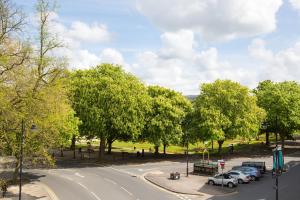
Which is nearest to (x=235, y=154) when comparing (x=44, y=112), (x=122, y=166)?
(x=122, y=166)

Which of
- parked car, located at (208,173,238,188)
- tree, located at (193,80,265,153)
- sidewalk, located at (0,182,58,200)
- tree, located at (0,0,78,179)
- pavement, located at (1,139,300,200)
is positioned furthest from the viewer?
tree, located at (193,80,265,153)

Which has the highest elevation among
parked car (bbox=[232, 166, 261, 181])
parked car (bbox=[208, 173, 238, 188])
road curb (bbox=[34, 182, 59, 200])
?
parked car (bbox=[232, 166, 261, 181])

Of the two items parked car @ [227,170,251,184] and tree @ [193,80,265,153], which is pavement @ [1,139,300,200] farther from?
tree @ [193,80,265,153]

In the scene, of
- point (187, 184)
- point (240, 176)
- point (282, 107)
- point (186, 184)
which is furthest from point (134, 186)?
point (282, 107)

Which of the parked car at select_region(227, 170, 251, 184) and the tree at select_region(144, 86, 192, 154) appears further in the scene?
the tree at select_region(144, 86, 192, 154)

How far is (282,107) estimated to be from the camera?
261ft

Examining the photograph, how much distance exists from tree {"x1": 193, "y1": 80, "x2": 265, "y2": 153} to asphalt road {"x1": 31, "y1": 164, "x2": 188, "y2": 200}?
19744mm

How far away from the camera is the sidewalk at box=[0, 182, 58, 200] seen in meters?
38.7

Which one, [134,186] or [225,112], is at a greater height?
[225,112]

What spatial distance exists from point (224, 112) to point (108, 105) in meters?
22.2

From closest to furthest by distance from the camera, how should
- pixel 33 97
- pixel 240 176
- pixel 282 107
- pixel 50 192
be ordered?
pixel 33 97 → pixel 50 192 → pixel 240 176 → pixel 282 107

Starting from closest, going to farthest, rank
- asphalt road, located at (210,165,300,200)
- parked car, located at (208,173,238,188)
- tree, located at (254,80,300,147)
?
asphalt road, located at (210,165,300,200) < parked car, located at (208,173,238,188) < tree, located at (254,80,300,147)

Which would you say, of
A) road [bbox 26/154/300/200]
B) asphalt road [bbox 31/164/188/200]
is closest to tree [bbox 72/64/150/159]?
road [bbox 26/154/300/200]

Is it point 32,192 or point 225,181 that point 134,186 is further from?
point 32,192
